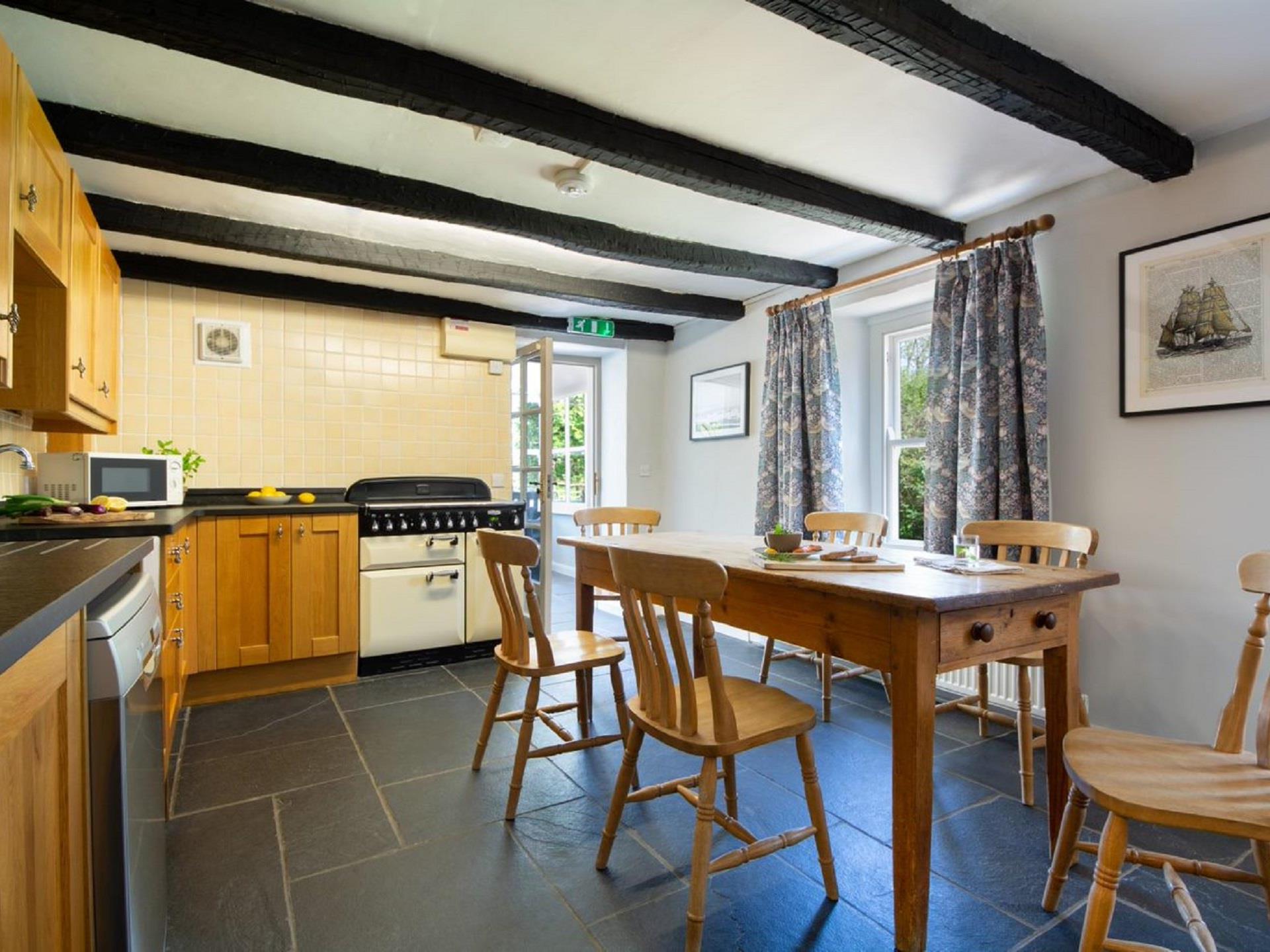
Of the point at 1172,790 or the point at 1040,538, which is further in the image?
the point at 1040,538

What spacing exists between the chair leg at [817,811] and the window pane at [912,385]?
2.56 metres

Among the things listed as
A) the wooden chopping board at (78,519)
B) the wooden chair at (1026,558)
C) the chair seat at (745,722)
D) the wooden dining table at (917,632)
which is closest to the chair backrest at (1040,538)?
the wooden chair at (1026,558)

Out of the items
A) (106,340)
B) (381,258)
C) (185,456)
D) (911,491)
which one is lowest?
(911,491)

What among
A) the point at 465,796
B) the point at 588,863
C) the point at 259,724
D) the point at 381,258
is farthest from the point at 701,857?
the point at 381,258

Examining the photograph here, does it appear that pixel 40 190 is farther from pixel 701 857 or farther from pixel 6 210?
pixel 701 857

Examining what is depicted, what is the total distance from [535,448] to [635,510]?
4.53 feet

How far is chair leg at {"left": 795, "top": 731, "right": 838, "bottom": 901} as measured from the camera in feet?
5.32

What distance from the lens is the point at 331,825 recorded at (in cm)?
201

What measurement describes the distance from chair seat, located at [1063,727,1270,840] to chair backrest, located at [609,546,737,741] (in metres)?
0.73

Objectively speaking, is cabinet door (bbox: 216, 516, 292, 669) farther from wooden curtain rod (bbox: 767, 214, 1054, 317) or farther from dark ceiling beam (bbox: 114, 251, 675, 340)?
wooden curtain rod (bbox: 767, 214, 1054, 317)

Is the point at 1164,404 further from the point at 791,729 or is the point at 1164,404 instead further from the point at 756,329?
the point at 756,329

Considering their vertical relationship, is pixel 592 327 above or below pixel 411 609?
above

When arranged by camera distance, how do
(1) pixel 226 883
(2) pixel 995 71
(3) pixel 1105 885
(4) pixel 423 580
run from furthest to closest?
(4) pixel 423 580
(2) pixel 995 71
(1) pixel 226 883
(3) pixel 1105 885

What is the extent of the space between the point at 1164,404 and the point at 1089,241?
2.47 feet
